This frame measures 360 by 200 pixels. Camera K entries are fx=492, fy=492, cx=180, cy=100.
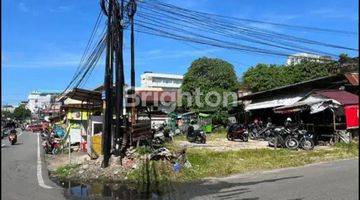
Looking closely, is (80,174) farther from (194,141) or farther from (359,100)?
(359,100)

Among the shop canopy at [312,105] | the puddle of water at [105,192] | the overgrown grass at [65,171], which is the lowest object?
the puddle of water at [105,192]

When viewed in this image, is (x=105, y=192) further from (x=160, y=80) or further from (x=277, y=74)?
(x=160, y=80)

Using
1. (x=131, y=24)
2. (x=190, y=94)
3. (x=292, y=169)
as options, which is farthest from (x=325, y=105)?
(x=190, y=94)

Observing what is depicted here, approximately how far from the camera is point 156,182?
1449 centimetres

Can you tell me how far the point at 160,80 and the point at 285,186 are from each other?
4502 inches

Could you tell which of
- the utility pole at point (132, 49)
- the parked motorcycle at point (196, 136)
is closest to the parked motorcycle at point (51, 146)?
the utility pole at point (132, 49)

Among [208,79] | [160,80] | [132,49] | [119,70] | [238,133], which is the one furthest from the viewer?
[160,80]

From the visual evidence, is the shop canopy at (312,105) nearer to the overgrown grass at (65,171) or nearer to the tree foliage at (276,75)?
the overgrown grass at (65,171)

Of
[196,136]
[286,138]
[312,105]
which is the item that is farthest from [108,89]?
[312,105]

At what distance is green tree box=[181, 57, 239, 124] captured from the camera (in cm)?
4897

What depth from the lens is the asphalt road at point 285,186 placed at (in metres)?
10.9

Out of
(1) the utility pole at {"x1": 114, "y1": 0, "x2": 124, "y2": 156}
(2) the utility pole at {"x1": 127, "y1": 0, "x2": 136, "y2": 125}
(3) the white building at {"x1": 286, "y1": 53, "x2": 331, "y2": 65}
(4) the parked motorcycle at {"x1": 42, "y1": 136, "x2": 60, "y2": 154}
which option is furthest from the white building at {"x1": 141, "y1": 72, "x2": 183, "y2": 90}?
(1) the utility pole at {"x1": 114, "y1": 0, "x2": 124, "y2": 156}

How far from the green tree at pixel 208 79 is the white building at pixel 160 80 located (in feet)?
216

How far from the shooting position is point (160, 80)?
126188mm
